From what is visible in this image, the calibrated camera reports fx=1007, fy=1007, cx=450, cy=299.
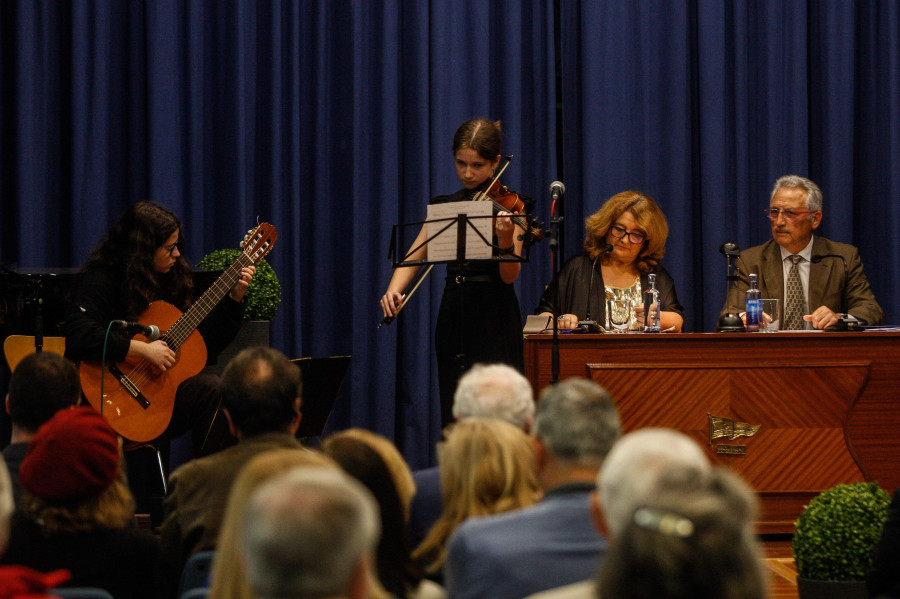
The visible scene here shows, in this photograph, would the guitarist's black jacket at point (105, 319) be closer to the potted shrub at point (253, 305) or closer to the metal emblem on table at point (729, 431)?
the potted shrub at point (253, 305)

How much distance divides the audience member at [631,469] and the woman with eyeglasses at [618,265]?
373 cm

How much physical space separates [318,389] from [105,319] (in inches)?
40.0

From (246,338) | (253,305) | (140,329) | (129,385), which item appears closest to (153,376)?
(129,385)

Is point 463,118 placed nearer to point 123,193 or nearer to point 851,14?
point 123,193

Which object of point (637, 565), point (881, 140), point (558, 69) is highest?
point (558, 69)

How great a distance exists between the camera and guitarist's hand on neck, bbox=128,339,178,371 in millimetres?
4480

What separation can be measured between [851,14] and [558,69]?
1.81 meters

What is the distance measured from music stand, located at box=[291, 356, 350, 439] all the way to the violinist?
43 centimetres

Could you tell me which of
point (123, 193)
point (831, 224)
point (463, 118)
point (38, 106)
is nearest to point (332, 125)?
point (463, 118)

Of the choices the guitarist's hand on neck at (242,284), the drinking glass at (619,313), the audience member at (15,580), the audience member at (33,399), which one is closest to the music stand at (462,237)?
the guitarist's hand on neck at (242,284)

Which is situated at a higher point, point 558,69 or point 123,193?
point 558,69

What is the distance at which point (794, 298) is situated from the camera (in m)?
5.33

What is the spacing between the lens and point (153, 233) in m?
4.76

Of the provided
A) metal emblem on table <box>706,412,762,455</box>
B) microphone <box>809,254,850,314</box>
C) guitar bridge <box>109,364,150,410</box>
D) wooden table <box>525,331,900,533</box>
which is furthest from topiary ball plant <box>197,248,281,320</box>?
microphone <box>809,254,850,314</box>
